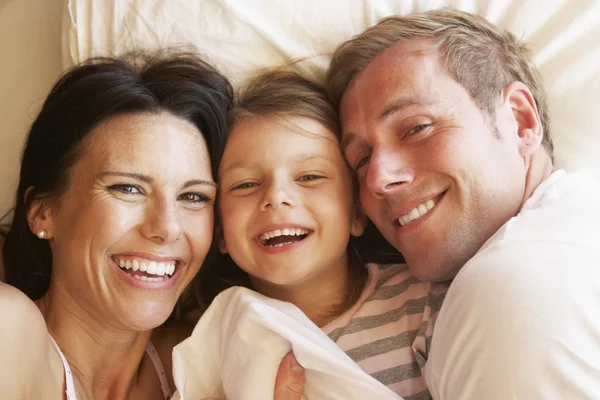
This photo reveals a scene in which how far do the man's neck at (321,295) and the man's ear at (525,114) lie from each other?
1.78ft

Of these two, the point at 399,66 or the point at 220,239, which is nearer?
the point at 399,66

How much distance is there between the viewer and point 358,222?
1567 mm

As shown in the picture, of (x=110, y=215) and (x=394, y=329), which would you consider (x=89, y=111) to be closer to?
(x=110, y=215)

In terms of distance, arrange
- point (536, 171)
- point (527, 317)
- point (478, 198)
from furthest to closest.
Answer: point (536, 171) → point (478, 198) → point (527, 317)

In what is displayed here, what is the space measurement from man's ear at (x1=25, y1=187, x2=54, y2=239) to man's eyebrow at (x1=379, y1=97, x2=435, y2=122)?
799 millimetres

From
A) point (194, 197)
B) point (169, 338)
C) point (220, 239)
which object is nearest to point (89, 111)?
point (194, 197)

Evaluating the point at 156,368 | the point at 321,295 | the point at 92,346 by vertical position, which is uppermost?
the point at 321,295

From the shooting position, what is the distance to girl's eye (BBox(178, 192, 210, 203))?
1.42 meters

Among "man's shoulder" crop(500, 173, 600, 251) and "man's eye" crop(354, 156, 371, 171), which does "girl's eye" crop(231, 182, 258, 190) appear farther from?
"man's shoulder" crop(500, 173, 600, 251)

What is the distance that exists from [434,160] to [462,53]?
28 centimetres

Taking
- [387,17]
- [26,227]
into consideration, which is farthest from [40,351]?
[387,17]

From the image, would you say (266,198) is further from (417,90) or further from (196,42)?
(196,42)

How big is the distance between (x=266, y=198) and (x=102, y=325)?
514mm

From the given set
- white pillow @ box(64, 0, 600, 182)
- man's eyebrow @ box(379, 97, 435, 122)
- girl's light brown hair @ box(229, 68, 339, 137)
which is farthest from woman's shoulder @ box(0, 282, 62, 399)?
man's eyebrow @ box(379, 97, 435, 122)
